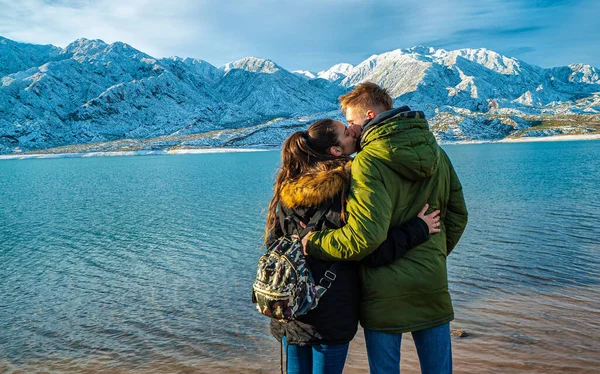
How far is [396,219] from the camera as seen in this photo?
12.1ft

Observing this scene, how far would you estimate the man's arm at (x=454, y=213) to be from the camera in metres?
4.12

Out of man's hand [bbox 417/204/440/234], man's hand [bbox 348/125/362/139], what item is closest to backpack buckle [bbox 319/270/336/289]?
man's hand [bbox 417/204/440/234]

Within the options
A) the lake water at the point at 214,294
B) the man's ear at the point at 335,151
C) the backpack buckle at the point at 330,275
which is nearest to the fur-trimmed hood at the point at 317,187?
the man's ear at the point at 335,151

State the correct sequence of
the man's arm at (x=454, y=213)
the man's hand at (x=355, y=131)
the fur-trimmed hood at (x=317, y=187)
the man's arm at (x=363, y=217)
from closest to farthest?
the man's arm at (x=363, y=217) < the fur-trimmed hood at (x=317, y=187) < the man's hand at (x=355, y=131) < the man's arm at (x=454, y=213)

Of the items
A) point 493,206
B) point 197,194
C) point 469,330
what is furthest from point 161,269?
point 197,194

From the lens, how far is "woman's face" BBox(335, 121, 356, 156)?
3.86 metres

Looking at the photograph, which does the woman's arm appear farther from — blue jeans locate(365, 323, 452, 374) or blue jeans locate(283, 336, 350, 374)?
blue jeans locate(283, 336, 350, 374)

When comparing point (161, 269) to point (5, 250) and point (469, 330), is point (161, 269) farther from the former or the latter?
point (469, 330)

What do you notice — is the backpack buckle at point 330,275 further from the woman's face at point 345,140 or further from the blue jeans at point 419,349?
the woman's face at point 345,140

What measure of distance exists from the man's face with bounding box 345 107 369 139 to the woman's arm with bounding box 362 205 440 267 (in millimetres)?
990

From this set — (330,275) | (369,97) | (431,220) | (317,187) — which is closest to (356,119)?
(369,97)

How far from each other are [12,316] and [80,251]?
863 cm

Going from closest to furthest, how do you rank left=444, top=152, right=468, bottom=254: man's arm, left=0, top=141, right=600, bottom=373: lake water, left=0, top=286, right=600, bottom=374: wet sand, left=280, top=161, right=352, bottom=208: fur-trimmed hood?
left=280, top=161, right=352, bottom=208: fur-trimmed hood, left=444, top=152, right=468, bottom=254: man's arm, left=0, top=286, right=600, bottom=374: wet sand, left=0, top=141, right=600, bottom=373: lake water

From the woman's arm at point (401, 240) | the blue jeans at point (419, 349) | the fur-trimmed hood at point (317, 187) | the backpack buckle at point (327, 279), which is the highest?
the fur-trimmed hood at point (317, 187)
